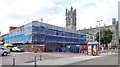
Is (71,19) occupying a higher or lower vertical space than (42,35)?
higher

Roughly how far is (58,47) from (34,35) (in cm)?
904

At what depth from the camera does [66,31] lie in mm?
81000

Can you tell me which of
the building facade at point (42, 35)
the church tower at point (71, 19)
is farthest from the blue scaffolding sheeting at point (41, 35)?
the church tower at point (71, 19)

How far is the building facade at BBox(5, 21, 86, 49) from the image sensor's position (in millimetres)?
64438

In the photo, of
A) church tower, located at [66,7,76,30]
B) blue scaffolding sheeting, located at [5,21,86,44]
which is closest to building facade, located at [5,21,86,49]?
blue scaffolding sheeting, located at [5,21,86,44]

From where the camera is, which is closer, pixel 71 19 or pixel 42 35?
pixel 42 35

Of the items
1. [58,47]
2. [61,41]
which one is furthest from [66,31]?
[58,47]

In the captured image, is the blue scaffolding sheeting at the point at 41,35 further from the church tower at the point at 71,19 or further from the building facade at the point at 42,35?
the church tower at the point at 71,19

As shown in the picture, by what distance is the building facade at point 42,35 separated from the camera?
64.4m

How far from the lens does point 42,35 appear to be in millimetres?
65938

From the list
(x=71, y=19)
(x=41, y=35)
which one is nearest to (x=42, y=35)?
(x=41, y=35)

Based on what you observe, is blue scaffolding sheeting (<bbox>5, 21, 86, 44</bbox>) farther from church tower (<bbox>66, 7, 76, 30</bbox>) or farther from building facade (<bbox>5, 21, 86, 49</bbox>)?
church tower (<bbox>66, 7, 76, 30</bbox>)

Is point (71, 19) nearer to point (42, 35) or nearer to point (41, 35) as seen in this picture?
point (42, 35)

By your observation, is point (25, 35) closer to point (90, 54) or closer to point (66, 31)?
Result: point (66, 31)
